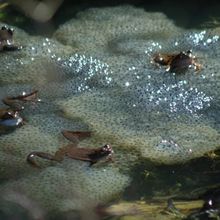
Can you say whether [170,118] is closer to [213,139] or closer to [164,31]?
[213,139]

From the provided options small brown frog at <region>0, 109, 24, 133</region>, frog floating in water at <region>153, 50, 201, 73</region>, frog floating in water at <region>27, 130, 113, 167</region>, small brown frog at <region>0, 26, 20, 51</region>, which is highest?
small brown frog at <region>0, 26, 20, 51</region>

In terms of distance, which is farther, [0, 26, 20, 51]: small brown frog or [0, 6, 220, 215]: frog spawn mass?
[0, 26, 20, 51]: small brown frog

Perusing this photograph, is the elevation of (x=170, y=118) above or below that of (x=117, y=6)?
below

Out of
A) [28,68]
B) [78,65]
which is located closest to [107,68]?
[78,65]

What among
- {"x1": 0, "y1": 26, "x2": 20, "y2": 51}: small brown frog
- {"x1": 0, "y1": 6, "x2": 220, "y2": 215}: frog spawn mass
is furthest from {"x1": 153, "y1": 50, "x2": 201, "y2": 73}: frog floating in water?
{"x1": 0, "y1": 26, "x2": 20, "y2": 51}: small brown frog

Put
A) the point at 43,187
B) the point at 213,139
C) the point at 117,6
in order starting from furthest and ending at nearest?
1. the point at 117,6
2. the point at 213,139
3. the point at 43,187

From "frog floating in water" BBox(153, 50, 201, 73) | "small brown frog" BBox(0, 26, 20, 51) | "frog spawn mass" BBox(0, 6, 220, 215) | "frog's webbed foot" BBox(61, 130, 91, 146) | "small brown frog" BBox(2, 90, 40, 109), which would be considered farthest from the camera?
"small brown frog" BBox(0, 26, 20, 51)

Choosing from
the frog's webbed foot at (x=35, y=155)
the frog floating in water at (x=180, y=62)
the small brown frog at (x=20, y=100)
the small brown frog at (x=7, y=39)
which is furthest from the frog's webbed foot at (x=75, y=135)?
the small brown frog at (x=7, y=39)

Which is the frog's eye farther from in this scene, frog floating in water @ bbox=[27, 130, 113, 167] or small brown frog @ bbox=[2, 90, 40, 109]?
small brown frog @ bbox=[2, 90, 40, 109]
